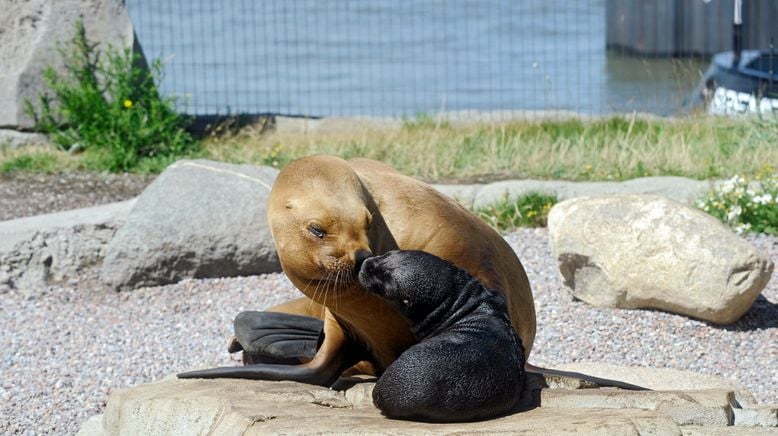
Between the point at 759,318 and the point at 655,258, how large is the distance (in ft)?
2.89

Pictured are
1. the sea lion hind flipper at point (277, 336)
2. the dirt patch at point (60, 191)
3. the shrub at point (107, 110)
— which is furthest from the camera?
the shrub at point (107, 110)

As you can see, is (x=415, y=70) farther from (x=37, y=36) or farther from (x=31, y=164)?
(x=31, y=164)

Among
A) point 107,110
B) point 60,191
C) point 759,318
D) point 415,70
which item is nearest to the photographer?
point 759,318

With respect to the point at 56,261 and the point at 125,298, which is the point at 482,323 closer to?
the point at 125,298

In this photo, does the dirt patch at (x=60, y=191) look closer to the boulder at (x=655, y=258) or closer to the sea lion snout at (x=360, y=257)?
the boulder at (x=655, y=258)

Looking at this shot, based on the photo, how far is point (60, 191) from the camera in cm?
1080

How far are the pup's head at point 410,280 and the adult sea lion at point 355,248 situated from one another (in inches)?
3.0

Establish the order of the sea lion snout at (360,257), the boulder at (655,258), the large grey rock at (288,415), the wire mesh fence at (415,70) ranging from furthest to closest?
the wire mesh fence at (415,70) < the boulder at (655,258) < the sea lion snout at (360,257) < the large grey rock at (288,415)

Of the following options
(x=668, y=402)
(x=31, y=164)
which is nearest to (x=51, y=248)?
(x=31, y=164)

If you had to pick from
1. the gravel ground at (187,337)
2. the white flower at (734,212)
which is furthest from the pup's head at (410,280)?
the white flower at (734,212)

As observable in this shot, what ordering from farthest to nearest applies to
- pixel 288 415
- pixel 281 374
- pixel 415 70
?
1. pixel 415 70
2. pixel 281 374
3. pixel 288 415

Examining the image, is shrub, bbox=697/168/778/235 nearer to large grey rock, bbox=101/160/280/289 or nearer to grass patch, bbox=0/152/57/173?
large grey rock, bbox=101/160/280/289

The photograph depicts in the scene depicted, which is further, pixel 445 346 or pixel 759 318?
pixel 759 318

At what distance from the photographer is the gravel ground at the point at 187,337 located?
6.27 m
